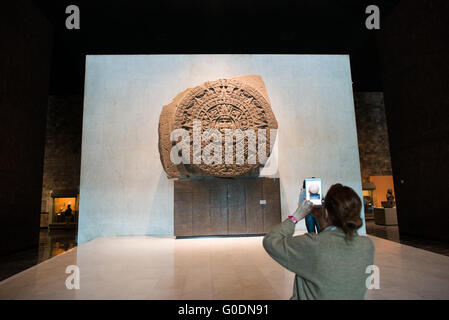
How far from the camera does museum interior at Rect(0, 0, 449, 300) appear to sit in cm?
509

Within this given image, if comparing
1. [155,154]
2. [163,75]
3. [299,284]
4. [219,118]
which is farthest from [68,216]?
[299,284]

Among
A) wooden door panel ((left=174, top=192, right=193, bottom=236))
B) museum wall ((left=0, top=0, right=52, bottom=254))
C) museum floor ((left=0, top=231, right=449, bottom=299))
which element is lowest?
museum floor ((left=0, top=231, right=449, bottom=299))

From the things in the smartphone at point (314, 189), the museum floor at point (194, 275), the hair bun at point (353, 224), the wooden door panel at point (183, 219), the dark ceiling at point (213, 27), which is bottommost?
the museum floor at point (194, 275)

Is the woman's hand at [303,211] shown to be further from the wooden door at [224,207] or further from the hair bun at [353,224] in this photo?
the wooden door at [224,207]

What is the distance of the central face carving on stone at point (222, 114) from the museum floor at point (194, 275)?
154 centimetres

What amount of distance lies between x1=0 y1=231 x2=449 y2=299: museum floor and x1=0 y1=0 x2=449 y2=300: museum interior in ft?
0.29

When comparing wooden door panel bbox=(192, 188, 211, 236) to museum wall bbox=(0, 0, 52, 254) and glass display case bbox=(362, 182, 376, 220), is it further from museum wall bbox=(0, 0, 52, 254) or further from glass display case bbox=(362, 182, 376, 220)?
glass display case bbox=(362, 182, 376, 220)

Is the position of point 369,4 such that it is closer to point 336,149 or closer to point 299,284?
point 336,149

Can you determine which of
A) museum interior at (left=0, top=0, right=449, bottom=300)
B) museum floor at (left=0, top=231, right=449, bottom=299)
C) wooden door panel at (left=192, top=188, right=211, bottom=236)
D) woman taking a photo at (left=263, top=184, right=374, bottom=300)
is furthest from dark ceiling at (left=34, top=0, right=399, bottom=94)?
woman taking a photo at (left=263, top=184, right=374, bottom=300)

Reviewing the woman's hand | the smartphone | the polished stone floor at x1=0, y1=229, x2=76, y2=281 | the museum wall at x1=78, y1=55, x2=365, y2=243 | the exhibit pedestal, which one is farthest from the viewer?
the exhibit pedestal

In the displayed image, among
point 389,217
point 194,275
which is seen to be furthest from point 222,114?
point 389,217

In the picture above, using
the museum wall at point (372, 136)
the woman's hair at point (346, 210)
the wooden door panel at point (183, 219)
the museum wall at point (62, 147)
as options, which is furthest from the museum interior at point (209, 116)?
the museum wall at point (372, 136)

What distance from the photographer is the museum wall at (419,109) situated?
5145 mm

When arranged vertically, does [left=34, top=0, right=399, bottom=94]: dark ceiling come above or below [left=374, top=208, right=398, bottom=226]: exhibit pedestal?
above
